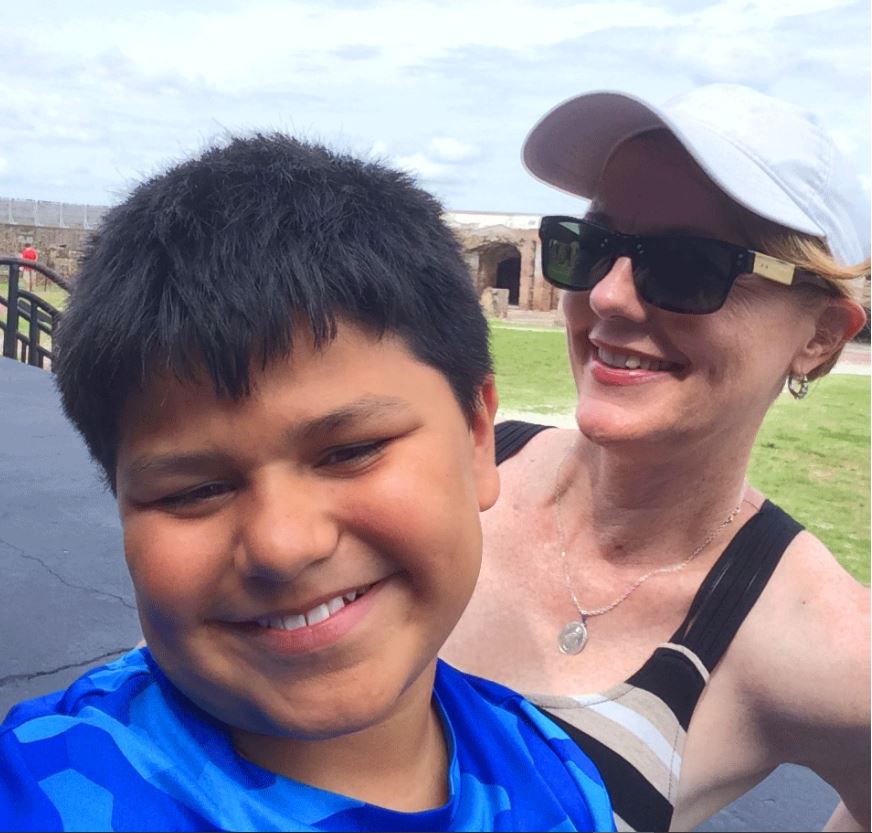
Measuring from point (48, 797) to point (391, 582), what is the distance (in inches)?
13.3

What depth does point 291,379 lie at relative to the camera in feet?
3.01

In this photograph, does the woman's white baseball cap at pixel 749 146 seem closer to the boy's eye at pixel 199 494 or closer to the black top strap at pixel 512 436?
the black top strap at pixel 512 436

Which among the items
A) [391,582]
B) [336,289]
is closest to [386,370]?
[336,289]

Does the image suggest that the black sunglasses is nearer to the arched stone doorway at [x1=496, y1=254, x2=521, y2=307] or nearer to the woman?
the woman

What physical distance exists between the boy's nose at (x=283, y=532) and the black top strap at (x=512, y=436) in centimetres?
109

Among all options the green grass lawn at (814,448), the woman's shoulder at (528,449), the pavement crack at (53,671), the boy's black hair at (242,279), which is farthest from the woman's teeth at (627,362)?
the green grass lawn at (814,448)

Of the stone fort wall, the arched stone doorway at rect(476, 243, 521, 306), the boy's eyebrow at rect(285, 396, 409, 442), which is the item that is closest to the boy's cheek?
the boy's eyebrow at rect(285, 396, 409, 442)

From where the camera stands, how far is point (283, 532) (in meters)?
0.86

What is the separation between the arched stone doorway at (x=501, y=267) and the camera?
24.3 m

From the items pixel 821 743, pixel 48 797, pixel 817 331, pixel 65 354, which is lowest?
pixel 821 743

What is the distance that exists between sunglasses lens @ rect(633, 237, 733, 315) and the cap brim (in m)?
0.09

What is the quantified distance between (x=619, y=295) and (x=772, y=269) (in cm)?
23

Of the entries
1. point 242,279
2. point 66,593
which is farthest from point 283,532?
point 66,593

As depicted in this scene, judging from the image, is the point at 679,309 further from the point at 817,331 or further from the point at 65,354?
the point at 65,354
